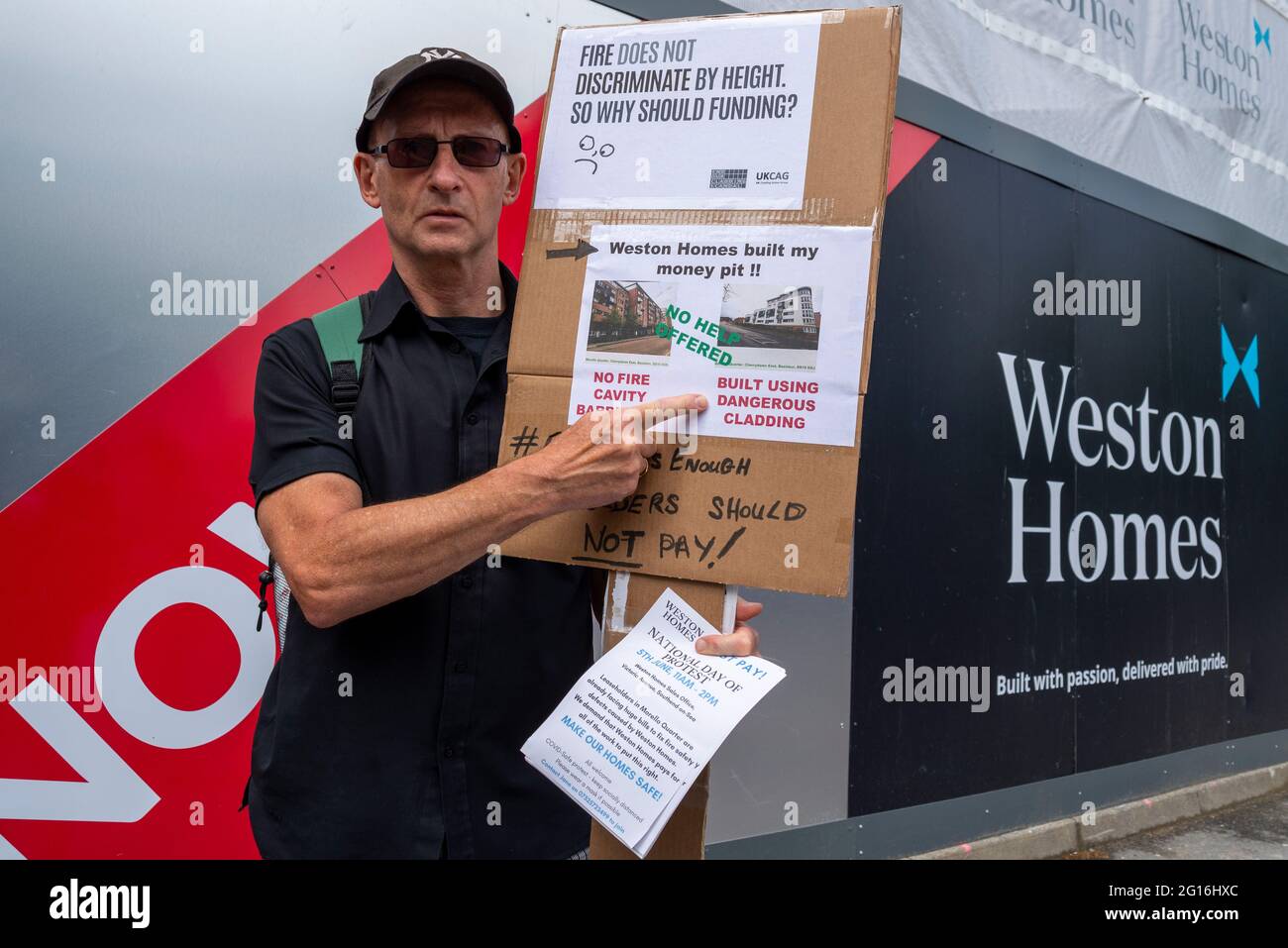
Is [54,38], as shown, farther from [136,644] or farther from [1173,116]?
[1173,116]

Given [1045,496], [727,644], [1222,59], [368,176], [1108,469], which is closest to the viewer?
[727,644]

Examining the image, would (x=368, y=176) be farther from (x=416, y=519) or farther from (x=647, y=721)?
(x=647, y=721)

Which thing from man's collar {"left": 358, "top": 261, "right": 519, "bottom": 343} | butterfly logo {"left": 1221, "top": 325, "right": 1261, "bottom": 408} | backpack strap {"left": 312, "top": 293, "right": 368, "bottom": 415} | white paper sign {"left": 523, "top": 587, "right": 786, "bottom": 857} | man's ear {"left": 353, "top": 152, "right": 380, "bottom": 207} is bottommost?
white paper sign {"left": 523, "top": 587, "right": 786, "bottom": 857}

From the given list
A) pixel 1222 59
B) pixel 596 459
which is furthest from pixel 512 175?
pixel 1222 59

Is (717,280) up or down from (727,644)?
up

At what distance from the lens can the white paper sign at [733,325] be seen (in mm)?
1691

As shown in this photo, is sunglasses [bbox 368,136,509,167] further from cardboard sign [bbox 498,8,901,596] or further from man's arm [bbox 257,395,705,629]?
man's arm [bbox 257,395,705,629]

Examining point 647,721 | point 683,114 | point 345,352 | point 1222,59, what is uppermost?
point 1222,59

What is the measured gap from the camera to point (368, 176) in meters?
1.94

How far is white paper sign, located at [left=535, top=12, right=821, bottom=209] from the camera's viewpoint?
1.76 meters

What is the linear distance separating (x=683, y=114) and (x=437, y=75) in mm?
425

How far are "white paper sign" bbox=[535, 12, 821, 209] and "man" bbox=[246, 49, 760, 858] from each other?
0.14 metres

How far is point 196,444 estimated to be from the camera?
287cm

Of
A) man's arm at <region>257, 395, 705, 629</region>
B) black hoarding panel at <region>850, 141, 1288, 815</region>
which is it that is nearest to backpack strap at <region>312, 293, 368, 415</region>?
man's arm at <region>257, 395, 705, 629</region>
